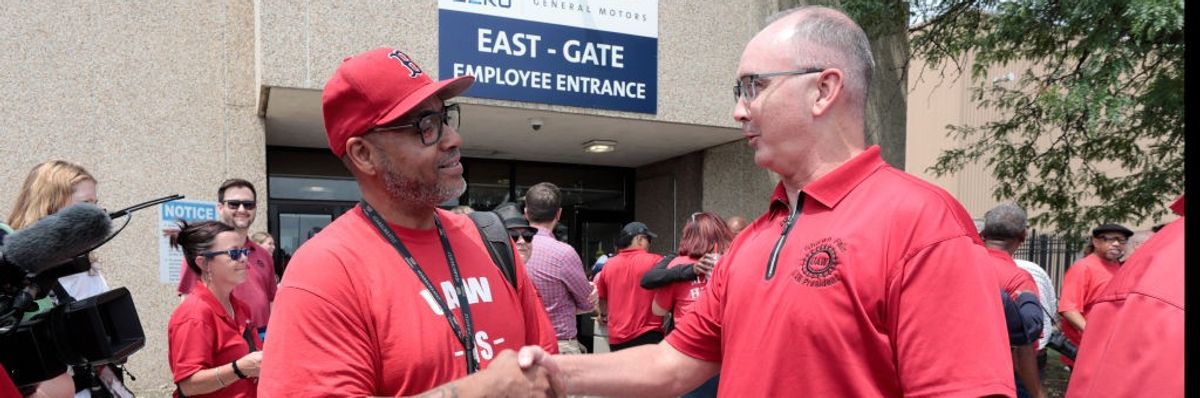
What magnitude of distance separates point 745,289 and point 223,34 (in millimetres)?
7993

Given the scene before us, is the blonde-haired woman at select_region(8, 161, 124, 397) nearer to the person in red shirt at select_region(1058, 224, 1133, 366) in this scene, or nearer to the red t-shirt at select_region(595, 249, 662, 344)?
the red t-shirt at select_region(595, 249, 662, 344)

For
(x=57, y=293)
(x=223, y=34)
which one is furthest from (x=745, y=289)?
(x=223, y=34)

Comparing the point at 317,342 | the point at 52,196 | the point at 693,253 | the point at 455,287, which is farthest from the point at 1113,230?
the point at 52,196

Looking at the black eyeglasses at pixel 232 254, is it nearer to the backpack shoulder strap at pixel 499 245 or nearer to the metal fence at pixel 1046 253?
the backpack shoulder strap at pixel 499 245

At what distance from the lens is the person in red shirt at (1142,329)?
113 cm

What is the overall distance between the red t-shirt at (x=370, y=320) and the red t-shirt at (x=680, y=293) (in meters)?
3.63

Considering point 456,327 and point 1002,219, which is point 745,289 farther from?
point 1002,219

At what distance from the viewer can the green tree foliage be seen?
696cm

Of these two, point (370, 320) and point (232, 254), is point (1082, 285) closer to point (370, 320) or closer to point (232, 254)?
point (232, 254)

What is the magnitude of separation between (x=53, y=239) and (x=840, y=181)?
72.6 inches

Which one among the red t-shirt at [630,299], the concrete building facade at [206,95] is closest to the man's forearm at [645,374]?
the red t-shirt at [630,299]

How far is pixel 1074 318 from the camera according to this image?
21.3 ft

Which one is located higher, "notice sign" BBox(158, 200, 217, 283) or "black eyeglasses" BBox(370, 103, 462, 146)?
"black eyeglasses" BBox(370, 103, 462, 146)

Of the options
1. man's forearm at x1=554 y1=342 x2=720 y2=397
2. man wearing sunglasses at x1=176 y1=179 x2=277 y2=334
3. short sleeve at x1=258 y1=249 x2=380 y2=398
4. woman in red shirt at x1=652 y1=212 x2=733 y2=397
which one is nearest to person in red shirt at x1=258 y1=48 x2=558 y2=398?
short sleeve at x1=258 y1=249 x2=380 y2=398
